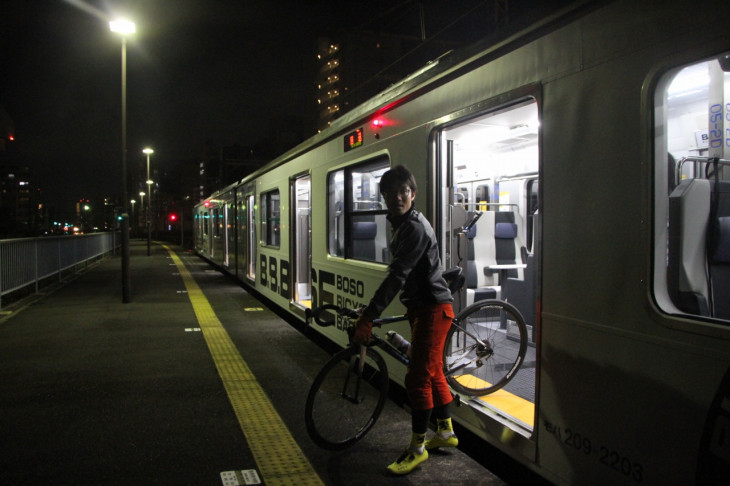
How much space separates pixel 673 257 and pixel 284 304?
6289mm

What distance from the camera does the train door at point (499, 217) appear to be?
348 cm

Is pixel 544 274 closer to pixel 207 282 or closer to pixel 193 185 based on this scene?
pixel 207 282

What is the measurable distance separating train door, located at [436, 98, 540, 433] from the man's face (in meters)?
0.62

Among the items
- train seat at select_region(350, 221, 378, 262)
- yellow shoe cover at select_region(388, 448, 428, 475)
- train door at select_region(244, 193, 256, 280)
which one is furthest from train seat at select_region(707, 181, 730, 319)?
train door at select_region(244, 193, 256, 280)

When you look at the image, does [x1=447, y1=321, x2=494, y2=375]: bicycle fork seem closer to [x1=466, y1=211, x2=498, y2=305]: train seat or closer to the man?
the man

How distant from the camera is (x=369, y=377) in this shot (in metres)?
3.69

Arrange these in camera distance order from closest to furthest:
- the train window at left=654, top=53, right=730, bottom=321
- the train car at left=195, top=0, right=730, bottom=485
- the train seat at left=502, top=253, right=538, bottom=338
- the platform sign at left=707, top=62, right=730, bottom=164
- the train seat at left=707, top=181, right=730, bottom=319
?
the train car at left=195, top=0, right=730, bottom=485, the train window at left=654, top=53, right=730, bottom=321, the train seat at left=707, top=181, right=730, bottom=319, the platform sign at left=707, top=62, right=730, bottom=164, the train seat at left=502, top=253, right=538, bottom=338

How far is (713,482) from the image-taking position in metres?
1.71

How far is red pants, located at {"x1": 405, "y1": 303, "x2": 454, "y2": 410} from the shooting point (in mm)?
3037

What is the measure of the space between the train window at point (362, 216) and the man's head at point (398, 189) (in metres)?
1.43

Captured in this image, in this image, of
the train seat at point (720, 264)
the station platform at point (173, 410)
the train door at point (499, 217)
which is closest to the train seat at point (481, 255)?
the train door at point (499, 217)

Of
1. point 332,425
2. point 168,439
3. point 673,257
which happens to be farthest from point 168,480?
point 673,257

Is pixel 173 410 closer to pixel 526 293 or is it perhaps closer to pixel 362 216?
pixel 362 216

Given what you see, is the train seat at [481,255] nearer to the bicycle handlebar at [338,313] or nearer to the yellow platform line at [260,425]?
the bicycle handlebar at [338,313]
